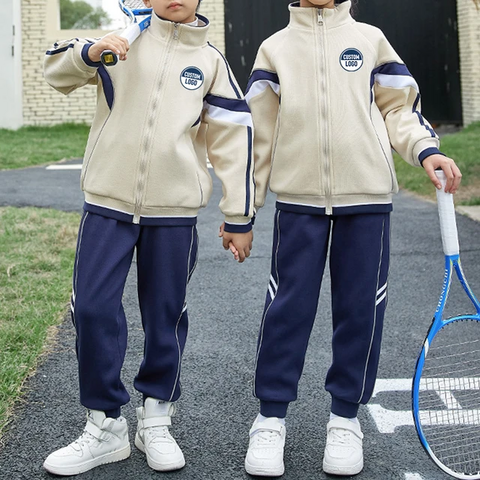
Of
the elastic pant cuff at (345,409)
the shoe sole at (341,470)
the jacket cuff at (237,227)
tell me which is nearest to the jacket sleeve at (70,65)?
the jacket cuff at (237,227)

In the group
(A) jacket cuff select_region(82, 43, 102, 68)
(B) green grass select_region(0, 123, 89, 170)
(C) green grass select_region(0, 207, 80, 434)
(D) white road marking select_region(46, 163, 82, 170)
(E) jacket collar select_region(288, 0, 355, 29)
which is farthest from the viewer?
(B) green grass select_region(0, 123, 89, 170)

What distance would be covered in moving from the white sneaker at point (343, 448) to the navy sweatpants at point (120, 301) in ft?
1.82

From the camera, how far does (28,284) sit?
4910mm

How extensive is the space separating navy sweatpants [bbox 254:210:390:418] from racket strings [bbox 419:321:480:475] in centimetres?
30

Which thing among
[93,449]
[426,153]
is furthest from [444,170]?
[93,449]

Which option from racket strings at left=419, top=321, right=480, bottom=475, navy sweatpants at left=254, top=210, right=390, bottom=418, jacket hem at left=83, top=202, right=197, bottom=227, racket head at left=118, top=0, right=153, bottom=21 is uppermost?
racket head at left=118, top=0, right=153, bottom=21

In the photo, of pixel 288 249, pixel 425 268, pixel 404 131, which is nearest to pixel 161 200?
pixel 288 249

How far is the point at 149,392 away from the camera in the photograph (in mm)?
2723

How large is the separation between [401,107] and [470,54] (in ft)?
42.0

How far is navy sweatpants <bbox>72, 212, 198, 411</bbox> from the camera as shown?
2.56 meters

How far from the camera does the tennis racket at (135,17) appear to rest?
2520mm

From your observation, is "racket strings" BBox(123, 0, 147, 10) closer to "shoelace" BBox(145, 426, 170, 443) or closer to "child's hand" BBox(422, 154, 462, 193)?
"child's hand" BBox(422, 154, 462, 193)

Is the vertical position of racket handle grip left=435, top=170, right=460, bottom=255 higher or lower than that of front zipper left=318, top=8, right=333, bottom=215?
lower

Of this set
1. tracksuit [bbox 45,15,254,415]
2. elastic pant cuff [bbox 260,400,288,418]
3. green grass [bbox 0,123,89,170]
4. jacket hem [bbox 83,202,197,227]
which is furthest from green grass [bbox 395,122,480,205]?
jacket hem [bbox 83,202,197,227]
